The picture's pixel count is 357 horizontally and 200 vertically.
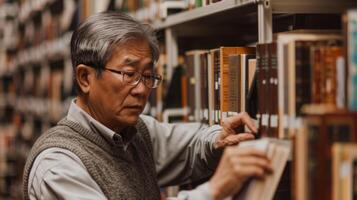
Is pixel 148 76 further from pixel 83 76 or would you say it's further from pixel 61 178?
pixel 61 178

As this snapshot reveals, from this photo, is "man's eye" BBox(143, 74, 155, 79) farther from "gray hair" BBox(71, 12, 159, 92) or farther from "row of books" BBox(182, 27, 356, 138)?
"row of books" BBox(182, 27, 356, 138)

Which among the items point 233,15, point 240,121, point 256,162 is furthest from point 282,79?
point 233,15

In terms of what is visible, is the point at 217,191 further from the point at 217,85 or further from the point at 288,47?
the point at 217,85

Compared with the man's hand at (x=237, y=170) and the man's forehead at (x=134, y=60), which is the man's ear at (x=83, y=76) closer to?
the man's forehead at (x=134, y=60)

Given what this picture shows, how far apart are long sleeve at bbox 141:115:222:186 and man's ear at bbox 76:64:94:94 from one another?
402mm

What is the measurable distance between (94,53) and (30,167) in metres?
0.41

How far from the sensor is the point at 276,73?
164cm

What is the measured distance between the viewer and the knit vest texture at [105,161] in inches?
77.0

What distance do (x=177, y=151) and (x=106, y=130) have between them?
407 mm

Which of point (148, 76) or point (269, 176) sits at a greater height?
point (148, 76)

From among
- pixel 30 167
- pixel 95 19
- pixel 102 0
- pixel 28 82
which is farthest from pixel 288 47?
pixel 28 82

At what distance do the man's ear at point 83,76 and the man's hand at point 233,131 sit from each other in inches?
17.9

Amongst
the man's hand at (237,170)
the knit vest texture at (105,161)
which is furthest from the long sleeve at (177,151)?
the man's hand at (237,170)

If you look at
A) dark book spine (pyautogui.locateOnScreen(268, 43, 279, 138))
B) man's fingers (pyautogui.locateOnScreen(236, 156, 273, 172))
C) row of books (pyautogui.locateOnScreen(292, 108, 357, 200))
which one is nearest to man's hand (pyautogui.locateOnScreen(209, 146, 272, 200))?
man's fingers (pyautogui.locateOnScreen(236, 156, 273, 172))
